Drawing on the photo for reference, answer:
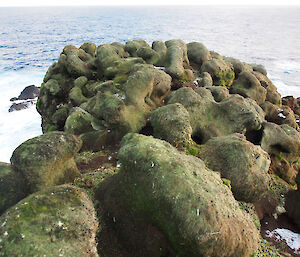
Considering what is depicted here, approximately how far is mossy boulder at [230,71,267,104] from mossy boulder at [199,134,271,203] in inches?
436

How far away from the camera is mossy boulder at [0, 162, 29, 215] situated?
704 centimetres

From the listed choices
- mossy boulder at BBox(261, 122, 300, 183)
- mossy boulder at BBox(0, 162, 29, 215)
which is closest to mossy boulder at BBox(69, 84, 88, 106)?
mossy boulder at BBox(0, 162, 29, 215)

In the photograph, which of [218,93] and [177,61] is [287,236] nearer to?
[218,93]

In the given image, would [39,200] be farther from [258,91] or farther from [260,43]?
[260,43]

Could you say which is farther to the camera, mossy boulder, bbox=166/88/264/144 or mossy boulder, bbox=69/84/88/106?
mossy boulder, bbox=69/84/88/106

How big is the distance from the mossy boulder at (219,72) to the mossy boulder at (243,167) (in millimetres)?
12824

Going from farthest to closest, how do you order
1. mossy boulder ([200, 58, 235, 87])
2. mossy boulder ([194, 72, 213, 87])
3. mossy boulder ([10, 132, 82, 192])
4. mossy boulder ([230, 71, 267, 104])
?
mossy boulder ([200, 58, 235, 87])
mossy boulder ([230, 71, 267, 104])
mossy boulder ([194, 72, 213, 87])
mossy boulder ([10, 132, 82, 192])

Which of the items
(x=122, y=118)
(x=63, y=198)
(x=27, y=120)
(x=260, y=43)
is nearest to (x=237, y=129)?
(x=122, y=118)

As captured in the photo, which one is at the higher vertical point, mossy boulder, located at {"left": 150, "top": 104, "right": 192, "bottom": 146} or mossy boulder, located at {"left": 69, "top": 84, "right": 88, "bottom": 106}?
mossy boulder, located at {"left": 150, "top": 104, "right": 192, "bottom": 146}

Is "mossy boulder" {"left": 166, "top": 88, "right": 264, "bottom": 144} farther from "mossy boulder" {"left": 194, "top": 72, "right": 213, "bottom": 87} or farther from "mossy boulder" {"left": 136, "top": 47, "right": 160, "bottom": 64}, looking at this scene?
"mossy boulder" {"left": 136, "top": 47, "right": 160, "bottom": 64}

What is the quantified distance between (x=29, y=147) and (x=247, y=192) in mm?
10011

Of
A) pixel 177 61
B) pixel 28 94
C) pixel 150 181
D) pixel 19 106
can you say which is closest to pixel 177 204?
pixel 150 181

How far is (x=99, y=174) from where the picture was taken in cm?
1041

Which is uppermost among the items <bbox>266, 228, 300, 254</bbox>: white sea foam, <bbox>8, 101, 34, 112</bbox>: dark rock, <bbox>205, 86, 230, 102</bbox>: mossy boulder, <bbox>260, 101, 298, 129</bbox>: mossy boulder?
<bbox>205, 86, 230, 102</bbox>: mossy boulder
